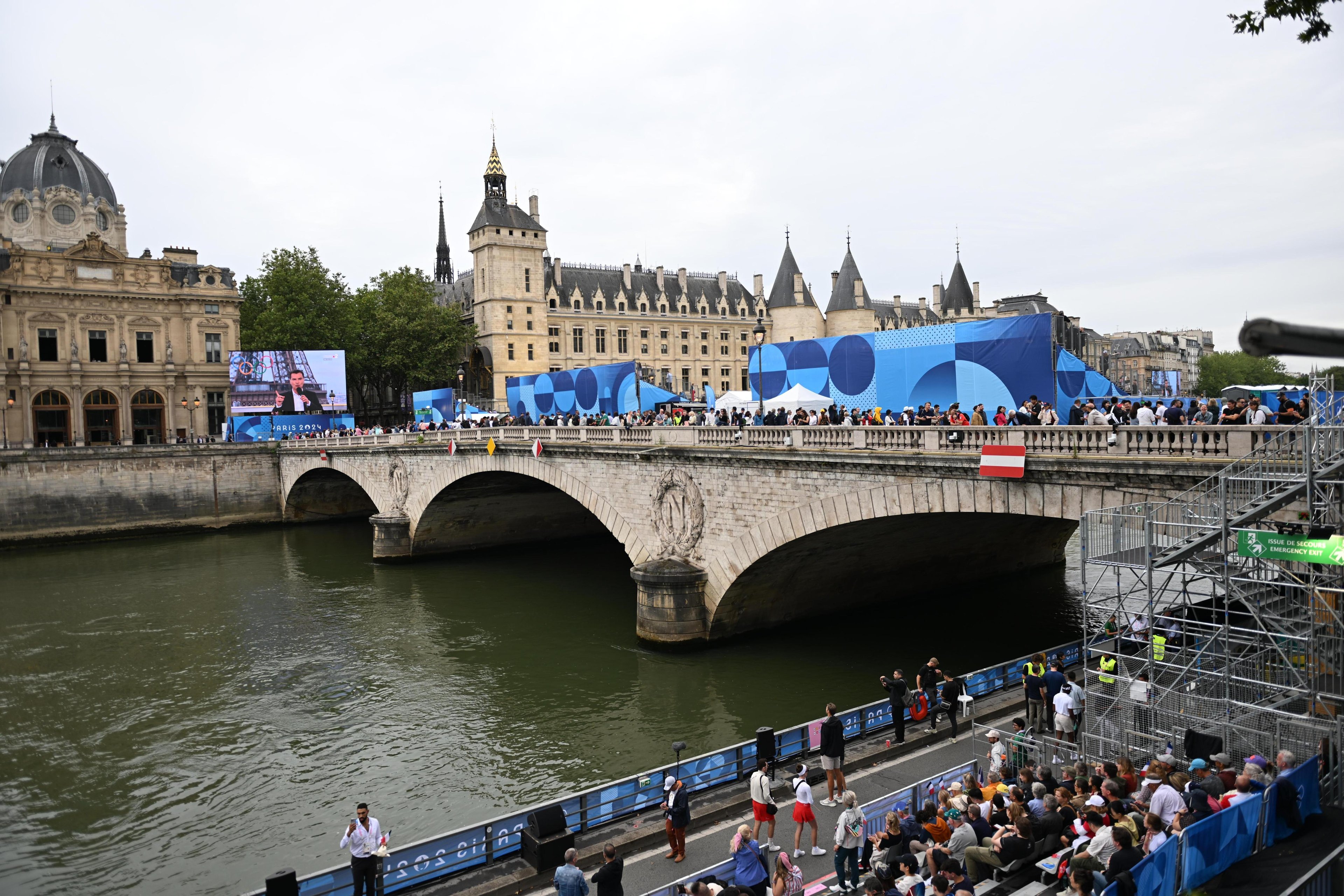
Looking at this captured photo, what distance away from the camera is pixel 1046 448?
50.0ft

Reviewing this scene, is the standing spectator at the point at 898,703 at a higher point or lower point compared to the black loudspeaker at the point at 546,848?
higher

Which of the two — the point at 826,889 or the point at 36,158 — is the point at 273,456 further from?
the point at 826,889

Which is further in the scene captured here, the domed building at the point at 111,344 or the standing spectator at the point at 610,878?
the domed building at the point at 111,344

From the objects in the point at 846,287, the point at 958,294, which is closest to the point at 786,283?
the point at 846,287

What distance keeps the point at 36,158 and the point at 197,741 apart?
78680mm

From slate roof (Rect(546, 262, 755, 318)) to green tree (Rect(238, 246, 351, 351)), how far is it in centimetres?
2536

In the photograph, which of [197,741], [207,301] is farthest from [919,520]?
[207,301]

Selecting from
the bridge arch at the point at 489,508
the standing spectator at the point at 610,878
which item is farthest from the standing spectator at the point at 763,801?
the bridge arch at the point at 489,508

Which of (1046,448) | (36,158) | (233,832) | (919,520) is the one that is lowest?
(233,832)

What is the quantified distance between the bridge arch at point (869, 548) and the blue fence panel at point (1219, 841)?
705cm

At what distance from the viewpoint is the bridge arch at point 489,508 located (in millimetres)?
36562

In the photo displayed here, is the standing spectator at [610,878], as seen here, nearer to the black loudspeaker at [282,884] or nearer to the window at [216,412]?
the black loudspeaker at [282,884]

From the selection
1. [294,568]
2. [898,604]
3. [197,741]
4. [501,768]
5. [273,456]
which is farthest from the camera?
[273,456]

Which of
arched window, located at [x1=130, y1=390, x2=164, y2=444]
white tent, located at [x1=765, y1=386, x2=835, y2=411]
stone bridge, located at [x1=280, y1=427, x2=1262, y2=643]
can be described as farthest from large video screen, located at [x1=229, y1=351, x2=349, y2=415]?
white tent, located at [x1=765, y1=386, x2=835, y2=411]
